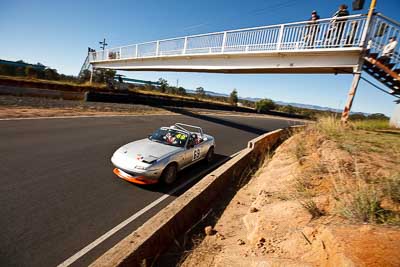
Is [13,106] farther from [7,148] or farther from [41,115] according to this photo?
[7,148]

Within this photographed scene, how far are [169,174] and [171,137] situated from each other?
1269 millimetres

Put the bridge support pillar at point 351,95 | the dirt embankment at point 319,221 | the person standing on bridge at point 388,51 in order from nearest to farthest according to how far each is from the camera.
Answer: the dirt embankment at point 319,221, the person standing on bridge at point 388,51, the bridge support pillar at point 351,95

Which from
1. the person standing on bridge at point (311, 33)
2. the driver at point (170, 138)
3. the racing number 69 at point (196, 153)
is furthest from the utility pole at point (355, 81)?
the driver at point (170, 138)

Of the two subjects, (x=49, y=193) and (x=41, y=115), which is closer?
(x=49, y=193)

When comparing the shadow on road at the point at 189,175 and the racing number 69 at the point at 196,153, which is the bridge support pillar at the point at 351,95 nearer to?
the shadow on road at the point at 189,175

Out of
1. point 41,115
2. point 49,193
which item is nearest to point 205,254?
point 49,193

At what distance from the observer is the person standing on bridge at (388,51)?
858 centimetres

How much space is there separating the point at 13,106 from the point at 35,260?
44.6ft

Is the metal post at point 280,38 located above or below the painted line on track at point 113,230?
above

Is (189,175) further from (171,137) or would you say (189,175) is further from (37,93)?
(37,93)

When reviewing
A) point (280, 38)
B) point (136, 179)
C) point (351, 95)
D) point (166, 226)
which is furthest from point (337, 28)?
point (166, 226)

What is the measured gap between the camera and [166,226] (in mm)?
2895

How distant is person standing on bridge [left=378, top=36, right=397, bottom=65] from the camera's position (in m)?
8.58

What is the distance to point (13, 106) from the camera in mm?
12297
